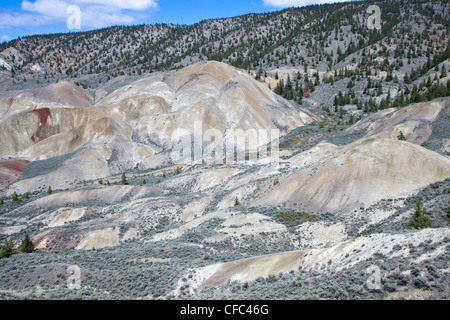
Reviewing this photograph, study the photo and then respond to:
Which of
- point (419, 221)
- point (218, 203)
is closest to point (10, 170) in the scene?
point (218, 203)

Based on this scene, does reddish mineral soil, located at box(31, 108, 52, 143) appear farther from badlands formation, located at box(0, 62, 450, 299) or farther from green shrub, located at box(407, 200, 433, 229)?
green shrub, located at box(407, 200, 433, 229)

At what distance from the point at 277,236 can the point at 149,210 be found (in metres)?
18.6

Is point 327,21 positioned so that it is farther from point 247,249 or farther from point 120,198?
point 247,249

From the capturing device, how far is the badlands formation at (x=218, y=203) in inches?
767

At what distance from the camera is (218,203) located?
44.8 meters

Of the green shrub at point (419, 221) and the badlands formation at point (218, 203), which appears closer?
the badlands formation at point (218, 203)

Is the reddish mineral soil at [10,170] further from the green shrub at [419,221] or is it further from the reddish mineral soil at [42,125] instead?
the green shrub at [419,221]

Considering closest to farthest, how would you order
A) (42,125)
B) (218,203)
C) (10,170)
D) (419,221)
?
1. (419,221)
2. (218,203)
3. (10,170)
4. (42,125)

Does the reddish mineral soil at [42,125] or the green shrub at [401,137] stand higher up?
the reddish mineral soil at [42,125]

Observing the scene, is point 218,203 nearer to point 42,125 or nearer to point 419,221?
point 419,221

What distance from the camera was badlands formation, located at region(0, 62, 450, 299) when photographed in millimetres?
19486

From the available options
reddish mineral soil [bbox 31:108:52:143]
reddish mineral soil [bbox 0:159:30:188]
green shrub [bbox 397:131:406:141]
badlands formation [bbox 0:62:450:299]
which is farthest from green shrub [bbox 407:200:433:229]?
reddish mineral soil [bbox 31:108:52:143]

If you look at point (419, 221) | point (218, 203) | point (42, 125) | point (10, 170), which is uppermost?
point (42, 125)

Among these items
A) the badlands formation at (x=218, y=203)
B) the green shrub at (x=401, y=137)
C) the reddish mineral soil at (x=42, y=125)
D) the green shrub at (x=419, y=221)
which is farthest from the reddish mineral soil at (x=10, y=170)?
the green shrub at (x=401, y=137)
